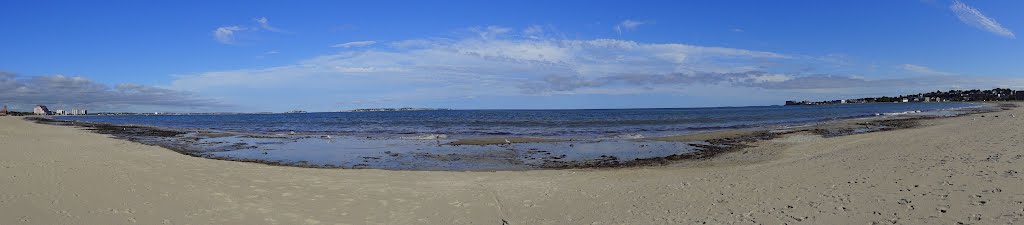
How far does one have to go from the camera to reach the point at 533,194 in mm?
10664

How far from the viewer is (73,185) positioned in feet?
33.0

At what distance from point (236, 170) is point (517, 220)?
892 cm

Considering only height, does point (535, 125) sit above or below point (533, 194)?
above

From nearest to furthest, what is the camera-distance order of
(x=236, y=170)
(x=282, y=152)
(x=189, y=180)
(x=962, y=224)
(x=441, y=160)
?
1. (x=962, y=224)
2. (x=189, y=180)
3. (x=236, y=170)
4. (x=441, y=160)
5. (x=282, y=152)

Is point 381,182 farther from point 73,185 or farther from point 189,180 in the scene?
point 73,185

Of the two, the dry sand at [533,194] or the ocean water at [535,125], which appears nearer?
the dry sand at [533,194]

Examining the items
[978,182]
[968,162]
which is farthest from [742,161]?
[978,182]

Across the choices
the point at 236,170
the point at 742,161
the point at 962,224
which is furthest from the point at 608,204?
the point at 236,170

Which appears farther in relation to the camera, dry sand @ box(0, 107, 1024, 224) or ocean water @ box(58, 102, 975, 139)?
ocean water @ box(58, 102, 975, 139)

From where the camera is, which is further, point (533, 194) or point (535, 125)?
point (535, 125)

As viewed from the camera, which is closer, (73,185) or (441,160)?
(73,185)

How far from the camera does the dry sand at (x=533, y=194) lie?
793 cm

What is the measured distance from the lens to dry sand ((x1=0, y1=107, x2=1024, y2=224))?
7.93m

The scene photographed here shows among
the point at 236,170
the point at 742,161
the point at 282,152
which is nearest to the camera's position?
the point at 236,170
